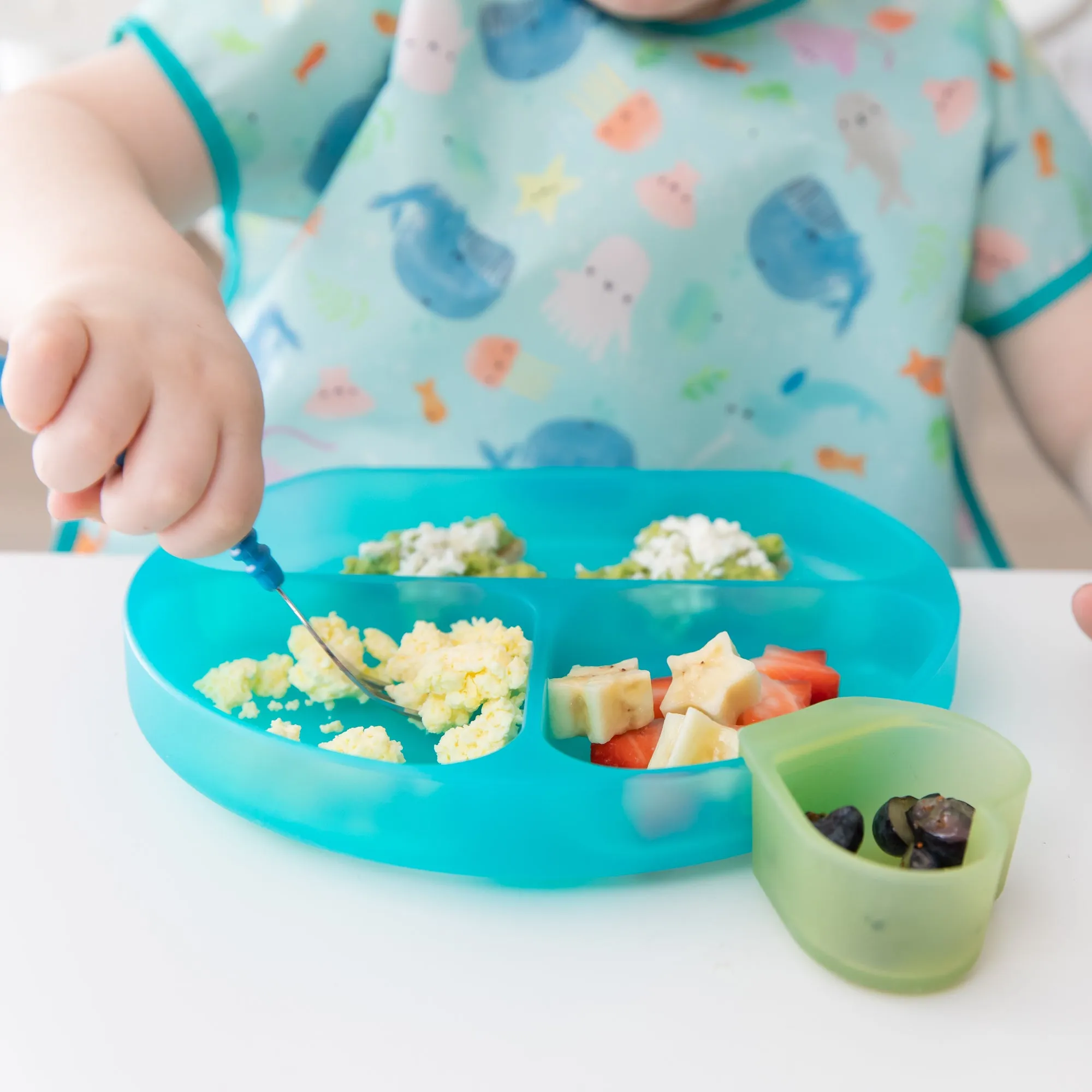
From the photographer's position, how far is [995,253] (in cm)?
77

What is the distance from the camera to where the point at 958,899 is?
1.02ft

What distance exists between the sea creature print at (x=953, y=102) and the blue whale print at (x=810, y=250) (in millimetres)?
93

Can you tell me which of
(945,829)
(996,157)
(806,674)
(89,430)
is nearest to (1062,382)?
(996,157)

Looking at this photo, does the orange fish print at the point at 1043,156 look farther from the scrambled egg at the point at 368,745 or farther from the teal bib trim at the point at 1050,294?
the scrambled egg at the point at 368,745

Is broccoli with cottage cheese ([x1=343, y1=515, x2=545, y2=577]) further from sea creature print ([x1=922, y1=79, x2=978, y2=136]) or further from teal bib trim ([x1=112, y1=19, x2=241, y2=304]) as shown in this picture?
sea creature print ([x1=922, y1=79, x2=978, y2=136])

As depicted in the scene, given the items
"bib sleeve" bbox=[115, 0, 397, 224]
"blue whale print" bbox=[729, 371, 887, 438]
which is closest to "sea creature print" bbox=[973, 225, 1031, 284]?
"blue whale print" bbox=[729, 371, 887, 438]

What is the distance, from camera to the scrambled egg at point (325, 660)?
465 mm

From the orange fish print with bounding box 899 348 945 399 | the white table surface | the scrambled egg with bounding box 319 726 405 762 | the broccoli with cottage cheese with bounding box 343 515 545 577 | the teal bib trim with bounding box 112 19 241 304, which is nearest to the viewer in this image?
the white table surface

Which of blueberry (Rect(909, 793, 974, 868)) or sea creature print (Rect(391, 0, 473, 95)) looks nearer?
blueberry (Rect(909, 793, 974, 868))

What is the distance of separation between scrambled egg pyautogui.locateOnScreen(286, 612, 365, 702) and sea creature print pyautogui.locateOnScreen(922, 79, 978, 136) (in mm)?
556

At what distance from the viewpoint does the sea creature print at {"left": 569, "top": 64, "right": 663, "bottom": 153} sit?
75 centimetres

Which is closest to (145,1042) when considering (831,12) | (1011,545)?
(831,12)

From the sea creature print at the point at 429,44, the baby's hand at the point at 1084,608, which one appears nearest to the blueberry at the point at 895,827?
the baby's hand at the point at 1084,608

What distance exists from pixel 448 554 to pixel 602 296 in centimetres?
29
